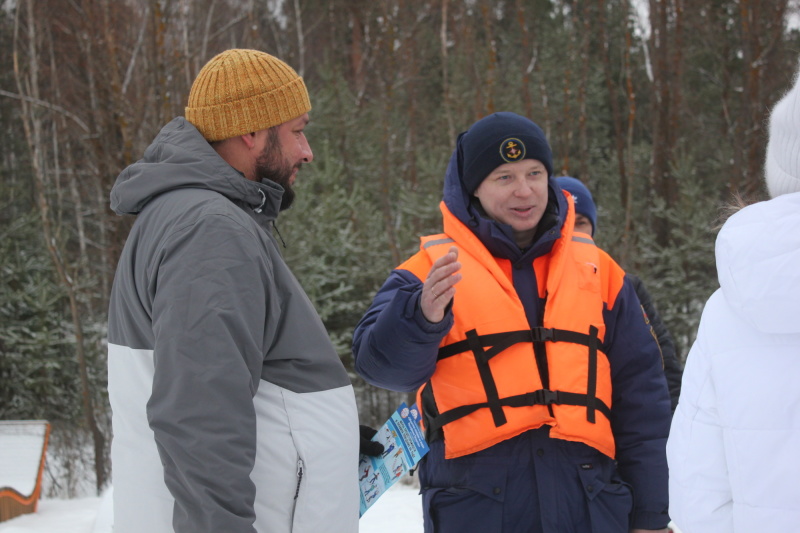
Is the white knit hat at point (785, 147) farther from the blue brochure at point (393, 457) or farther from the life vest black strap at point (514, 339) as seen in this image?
the blue brochure at point (393, 457)

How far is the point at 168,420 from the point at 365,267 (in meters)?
11.6

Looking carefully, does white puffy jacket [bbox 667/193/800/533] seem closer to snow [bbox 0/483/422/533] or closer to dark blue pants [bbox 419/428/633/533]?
dark blue pants [bbox 419/428/633/533]

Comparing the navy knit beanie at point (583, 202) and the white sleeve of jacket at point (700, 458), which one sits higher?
the navy knit beanie at point (583, 202)

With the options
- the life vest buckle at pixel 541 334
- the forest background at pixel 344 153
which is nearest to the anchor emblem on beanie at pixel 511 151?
the life vest buckle at pixel 541 334

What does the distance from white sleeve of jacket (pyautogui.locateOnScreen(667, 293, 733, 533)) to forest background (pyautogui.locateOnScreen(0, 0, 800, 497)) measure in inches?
308

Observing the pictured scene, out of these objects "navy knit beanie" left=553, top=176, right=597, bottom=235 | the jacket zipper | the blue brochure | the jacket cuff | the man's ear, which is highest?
the man's ear

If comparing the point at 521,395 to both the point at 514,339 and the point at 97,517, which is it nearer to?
the point at 514,339

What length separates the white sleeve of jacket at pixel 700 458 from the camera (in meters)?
1.32

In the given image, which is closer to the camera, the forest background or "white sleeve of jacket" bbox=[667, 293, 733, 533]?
"white sleeve of jacket" bbox=[667, 293, 733, 533]

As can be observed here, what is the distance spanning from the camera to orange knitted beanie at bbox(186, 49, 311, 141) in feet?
6.15

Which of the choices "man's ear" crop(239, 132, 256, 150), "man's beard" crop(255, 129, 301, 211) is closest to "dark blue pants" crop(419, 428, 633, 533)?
"man's beard" crop(255, 129, 301, 211)

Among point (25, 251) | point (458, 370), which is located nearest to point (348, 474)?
point (458, 370)

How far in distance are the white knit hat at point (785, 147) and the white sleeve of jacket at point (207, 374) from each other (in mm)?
1052

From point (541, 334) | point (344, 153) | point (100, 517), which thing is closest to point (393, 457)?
point (541, 334)
